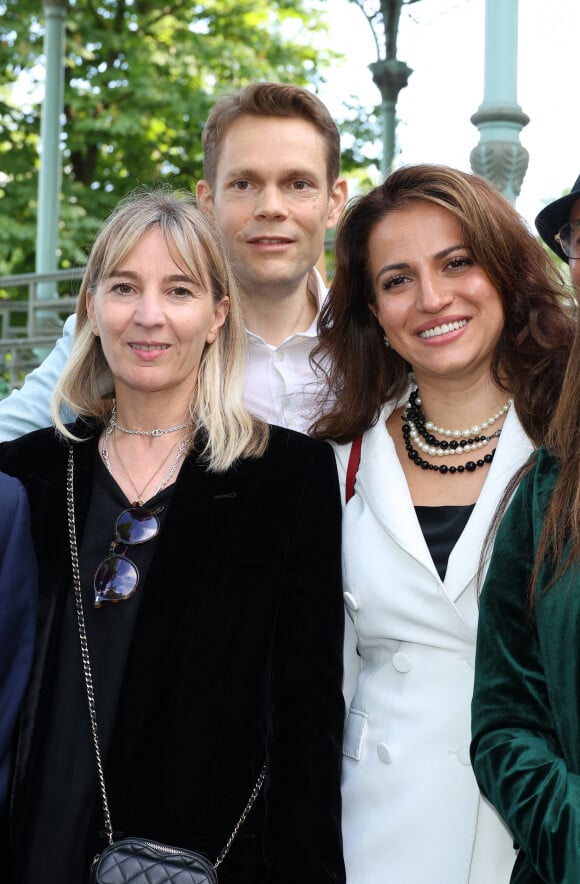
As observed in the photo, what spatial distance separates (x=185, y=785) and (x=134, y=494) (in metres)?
0.76

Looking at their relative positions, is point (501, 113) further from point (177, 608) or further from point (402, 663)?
point (177, 608)

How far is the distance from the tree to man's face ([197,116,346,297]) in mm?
10799

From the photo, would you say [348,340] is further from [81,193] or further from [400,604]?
[81,193]

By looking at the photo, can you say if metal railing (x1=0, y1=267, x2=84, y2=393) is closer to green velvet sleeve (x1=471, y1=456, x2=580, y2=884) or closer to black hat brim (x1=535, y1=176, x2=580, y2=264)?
black hat brim (x1=535, y1=176, x2=580, y2=264)

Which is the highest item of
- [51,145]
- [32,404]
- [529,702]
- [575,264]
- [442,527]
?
[51,145]

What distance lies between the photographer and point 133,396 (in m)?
3.03

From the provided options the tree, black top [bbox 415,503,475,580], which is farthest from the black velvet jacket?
the tree

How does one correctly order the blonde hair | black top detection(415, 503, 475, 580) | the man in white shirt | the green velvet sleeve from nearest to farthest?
the green velvet sleeve
black top detection(415, 503, 475, 580)
the blonde hair
the man in white shirt

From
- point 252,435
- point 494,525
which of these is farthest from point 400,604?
point 252,435

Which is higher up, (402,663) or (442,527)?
(442,527)

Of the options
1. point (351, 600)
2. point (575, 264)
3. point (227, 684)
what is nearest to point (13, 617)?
point (227, 684)

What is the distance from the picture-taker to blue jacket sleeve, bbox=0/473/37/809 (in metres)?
2.56

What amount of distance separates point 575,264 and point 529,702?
0.94 metres

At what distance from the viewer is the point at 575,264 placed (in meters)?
2.38
